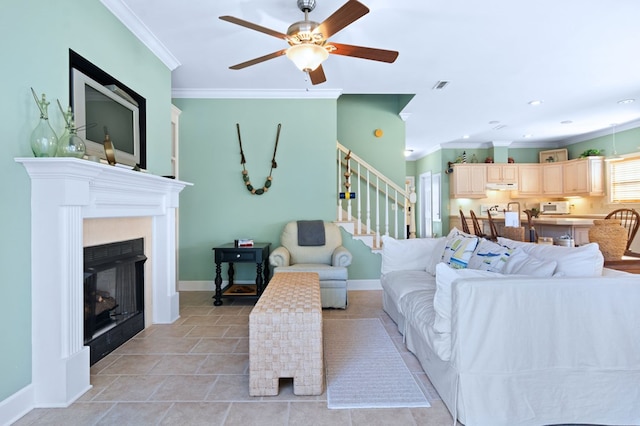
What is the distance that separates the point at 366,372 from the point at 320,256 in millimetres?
2086

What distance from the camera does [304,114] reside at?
184 inches

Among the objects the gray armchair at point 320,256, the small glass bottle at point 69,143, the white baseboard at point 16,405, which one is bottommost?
the white baseboard at point 16,405

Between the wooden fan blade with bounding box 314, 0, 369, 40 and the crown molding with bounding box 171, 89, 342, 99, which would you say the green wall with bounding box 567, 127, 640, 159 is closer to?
the crown molding with bounding box 171, 89, 342, 99

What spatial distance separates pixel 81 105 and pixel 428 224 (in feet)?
29.2

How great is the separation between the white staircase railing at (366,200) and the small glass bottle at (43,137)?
3.35 meters

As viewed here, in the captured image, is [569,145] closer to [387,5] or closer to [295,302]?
[387,5]

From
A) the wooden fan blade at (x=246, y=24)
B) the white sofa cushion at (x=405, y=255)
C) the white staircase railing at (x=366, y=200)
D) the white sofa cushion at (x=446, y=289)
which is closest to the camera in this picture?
the white sofa cushion at (x=446, y=289)

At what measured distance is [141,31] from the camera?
3.01 metres

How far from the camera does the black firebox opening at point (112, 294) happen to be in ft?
8.13

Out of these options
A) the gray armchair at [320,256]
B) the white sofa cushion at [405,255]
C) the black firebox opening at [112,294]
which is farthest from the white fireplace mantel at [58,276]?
the white sofa cushion at [405,255]

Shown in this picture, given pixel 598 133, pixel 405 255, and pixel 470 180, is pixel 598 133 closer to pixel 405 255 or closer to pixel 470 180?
pixel 470 180

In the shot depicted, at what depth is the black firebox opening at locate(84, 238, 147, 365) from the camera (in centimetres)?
248

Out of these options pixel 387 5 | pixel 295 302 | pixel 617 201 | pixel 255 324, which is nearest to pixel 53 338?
pixel 255 324

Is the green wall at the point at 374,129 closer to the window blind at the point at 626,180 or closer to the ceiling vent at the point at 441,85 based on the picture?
the ceiling vent at the point at 441,85
